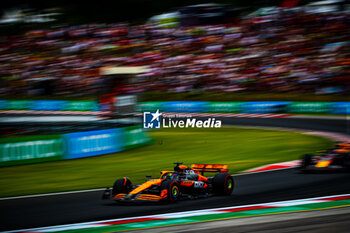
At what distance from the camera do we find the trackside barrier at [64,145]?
1509 cm

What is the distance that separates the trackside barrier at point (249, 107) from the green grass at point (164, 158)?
6.78m

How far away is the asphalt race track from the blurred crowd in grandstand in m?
19.3

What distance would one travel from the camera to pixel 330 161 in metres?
12.8

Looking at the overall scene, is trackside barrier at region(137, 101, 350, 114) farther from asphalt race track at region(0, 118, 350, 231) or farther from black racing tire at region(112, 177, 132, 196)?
black racing tire at region(112, 177, 132, 196)

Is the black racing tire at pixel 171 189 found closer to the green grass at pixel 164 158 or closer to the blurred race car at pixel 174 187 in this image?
the blurred race car at pixel 174 187

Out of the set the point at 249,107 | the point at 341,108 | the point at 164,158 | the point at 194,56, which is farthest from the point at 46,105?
the point at 164,158

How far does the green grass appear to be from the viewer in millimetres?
12875

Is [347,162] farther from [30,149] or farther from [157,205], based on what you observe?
[30,149]

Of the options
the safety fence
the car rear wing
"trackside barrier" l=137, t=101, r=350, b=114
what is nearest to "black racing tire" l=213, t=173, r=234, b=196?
the car rear wing

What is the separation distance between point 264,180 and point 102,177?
415 centimetres

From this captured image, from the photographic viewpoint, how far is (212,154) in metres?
17.4

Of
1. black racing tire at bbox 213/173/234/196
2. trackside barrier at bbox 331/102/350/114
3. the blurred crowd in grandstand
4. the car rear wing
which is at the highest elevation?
the blurred crowd in grandstand

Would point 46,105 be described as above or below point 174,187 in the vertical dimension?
above

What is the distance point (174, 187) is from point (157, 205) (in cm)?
44
